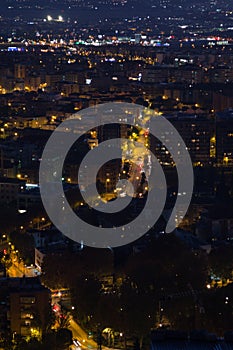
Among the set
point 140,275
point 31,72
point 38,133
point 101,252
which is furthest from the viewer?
point 31,72

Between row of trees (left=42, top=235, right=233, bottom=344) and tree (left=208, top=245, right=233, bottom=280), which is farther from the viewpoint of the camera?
tree (left=208, top=245, right=233, bottom=280)

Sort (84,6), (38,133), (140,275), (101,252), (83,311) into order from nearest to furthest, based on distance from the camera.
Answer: (83,311) → (140,275) → (101,252) → (38,133) → (84,6)

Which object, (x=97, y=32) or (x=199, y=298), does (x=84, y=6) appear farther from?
(x=199, y=298)

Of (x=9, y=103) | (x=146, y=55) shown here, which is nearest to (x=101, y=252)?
(x=9, y=103)

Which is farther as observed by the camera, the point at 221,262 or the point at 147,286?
the point at 221,262

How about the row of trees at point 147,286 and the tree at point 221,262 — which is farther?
the tree at point 221,262

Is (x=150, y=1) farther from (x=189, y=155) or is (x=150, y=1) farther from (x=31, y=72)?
(x=189, y=155)

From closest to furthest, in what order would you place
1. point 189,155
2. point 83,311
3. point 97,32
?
1. point 83,311
2. point 189,155
3. point 97,32

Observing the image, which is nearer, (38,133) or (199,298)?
(199,298)

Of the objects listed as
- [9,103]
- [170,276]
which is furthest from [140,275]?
[9,103]
